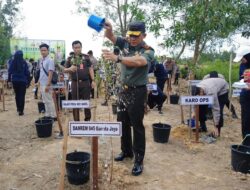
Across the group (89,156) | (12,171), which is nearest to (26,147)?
(12,171)

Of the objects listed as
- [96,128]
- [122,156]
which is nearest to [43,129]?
[122,156]

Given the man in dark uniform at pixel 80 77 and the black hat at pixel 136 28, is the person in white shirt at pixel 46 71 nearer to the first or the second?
the man in dark uniform at pixel 80 77

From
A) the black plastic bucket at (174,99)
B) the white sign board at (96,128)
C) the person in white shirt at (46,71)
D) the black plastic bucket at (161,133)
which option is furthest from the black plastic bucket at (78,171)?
the black plastic bucket at (174,99)

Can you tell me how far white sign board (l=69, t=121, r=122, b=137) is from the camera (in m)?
3.39

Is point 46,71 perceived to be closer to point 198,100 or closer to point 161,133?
point 161,133

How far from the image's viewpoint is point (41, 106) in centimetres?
957

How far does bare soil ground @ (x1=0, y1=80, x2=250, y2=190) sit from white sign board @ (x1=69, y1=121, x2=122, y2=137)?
959mm

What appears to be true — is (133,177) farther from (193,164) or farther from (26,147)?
(26,147)

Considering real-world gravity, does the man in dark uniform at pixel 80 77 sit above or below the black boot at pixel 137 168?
above

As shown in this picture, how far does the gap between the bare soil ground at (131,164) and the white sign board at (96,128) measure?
959 millimetres

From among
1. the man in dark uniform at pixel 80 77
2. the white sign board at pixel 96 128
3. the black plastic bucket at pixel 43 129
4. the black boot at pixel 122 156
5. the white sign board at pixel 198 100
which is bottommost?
the black boot at pixel 122 156

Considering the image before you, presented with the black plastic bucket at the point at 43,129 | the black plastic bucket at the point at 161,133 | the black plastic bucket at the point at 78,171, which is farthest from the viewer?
the black plastic bucket at the point at 43,129

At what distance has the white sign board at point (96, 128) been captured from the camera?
11.1 ft

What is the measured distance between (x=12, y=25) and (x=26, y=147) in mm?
27481
